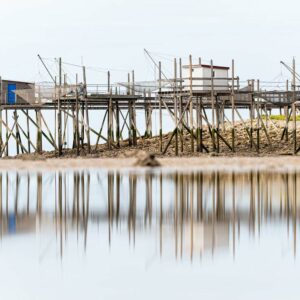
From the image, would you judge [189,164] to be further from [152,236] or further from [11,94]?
[152,236]

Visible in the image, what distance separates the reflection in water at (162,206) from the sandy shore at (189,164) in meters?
5.13

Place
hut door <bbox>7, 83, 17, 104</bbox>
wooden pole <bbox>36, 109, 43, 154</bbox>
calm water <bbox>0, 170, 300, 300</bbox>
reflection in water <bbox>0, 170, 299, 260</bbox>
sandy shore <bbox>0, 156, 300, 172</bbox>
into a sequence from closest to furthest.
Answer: calm water <bbox>0, 170, 300, 300</bbox> < reflection in water <bbox>0, 170, 299, 260</bbox> < sandy shore <bbox>0, 156, 300, 172</bbox> < wooden pole <bbox>36, 109, 43, 154</bbox> < hut door <bbox>7, 83, 17, 104</bbox>

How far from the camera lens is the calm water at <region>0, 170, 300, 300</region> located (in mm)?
16953

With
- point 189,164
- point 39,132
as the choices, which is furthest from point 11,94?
point 189,164

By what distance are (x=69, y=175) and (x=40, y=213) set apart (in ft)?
48.0

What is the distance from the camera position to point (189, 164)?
1881 inches

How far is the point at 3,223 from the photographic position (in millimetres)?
→ 24719

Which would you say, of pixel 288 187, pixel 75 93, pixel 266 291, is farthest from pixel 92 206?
pixel 75 93

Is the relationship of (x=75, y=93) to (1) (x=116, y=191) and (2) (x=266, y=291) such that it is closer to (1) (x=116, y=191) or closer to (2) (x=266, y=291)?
(1) (x=116, y=191)

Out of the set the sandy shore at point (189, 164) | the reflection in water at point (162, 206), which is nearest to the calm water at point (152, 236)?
the reflection in water at point (162, 206)

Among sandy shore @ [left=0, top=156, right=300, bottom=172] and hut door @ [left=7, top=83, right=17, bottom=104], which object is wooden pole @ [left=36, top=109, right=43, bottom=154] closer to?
hut door @ [left=7, top=83, right=17, bottom=104]

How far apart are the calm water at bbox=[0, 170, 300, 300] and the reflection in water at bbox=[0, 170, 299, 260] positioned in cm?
3

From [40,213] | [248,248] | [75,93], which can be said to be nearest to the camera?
[248,248]

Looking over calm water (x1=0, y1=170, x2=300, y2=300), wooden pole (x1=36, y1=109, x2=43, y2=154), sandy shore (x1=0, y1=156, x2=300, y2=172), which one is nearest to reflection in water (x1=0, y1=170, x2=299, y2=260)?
calm water (x1=0, y1=170, x2=300, y2=300)
